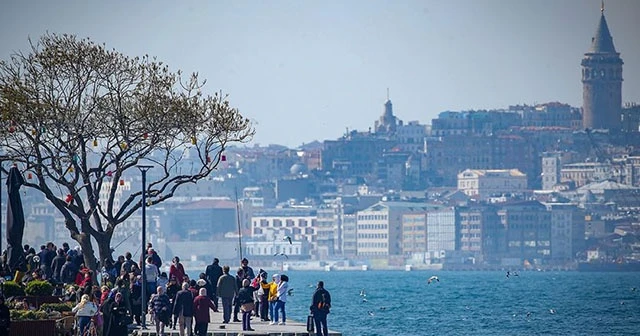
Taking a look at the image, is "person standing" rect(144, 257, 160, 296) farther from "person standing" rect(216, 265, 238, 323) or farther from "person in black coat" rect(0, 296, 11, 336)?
"person in black coat" rect(0, 296, 11, 336)

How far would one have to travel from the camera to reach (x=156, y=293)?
3177 centimetres

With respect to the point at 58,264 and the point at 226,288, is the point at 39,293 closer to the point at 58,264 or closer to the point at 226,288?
the point at 226,288

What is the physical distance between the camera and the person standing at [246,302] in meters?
31.3

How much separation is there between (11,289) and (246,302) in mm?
3978

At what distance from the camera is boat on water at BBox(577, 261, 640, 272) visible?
174 metres

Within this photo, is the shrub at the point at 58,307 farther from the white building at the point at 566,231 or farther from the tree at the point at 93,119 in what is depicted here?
the white building at the point at 566,231

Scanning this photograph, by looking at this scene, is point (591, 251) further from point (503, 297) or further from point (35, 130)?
point (35, 130)

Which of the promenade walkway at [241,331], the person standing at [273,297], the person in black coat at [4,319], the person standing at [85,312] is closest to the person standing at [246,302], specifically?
the promenade walkway at [241,331]

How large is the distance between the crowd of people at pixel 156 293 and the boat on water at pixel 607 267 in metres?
140

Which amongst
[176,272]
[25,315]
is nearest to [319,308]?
[176,272]

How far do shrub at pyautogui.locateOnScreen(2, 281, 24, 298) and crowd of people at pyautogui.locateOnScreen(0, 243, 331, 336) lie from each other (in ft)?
3.09

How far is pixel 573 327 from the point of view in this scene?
5772 cm

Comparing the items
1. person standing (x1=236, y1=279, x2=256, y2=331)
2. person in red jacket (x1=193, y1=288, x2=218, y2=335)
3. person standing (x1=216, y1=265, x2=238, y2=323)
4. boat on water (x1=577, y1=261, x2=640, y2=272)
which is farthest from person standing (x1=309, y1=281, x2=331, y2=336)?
boat on water (x1=577, y1=261, x2=640, y2=272)

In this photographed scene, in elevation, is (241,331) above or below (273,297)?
below
